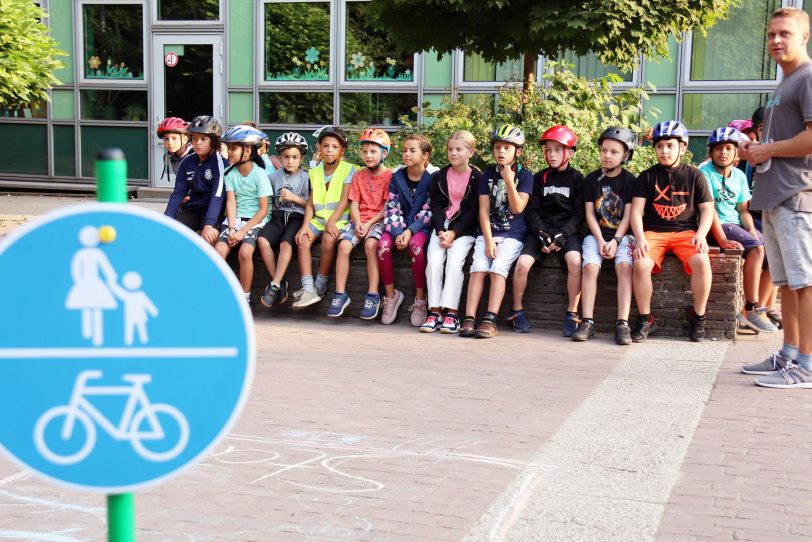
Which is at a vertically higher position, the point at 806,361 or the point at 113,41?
the point at 113,41

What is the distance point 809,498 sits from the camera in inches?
172

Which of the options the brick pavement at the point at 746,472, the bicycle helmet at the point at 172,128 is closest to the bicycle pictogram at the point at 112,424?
the brick pavement at the point at 746,472

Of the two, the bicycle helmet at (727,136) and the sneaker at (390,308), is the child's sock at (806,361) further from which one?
the sneaker at (390,308)

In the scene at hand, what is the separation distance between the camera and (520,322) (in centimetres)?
875

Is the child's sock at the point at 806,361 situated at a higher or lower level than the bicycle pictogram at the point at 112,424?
lower

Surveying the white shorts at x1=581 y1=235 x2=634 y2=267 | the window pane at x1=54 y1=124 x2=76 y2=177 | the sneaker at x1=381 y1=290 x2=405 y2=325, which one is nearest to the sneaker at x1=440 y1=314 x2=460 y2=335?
the sneaker at x1=381 y1=290 x2=405 y2=325

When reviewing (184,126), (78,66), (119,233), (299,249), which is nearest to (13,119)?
(78,66)

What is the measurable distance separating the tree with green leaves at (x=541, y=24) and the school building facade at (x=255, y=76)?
6.11 metres

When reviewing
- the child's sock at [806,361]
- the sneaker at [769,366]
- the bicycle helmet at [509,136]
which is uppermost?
the bicycle helmet at [509,136]

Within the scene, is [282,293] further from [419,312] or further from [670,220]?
[670,220]

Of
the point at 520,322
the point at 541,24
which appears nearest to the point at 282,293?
the point at 520,322

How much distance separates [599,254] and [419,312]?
5.43ft

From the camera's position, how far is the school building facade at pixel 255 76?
16.6 metres

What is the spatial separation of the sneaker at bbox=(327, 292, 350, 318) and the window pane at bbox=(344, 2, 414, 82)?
30.3 ft
